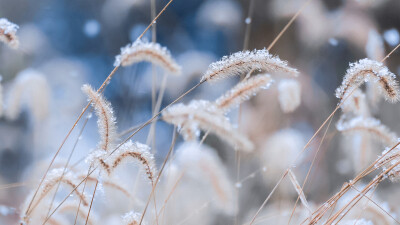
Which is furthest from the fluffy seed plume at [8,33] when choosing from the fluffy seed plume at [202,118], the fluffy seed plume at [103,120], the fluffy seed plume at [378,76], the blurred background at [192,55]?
the blurred background at [192,55]

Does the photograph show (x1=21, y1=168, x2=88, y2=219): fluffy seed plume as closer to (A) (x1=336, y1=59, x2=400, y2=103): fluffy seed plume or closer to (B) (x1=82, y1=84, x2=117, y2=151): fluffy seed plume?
(B) (x1=82, y1=84, x2=117, y2=151): fluffy seed plume

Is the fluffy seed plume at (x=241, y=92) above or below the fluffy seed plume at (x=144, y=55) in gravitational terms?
below

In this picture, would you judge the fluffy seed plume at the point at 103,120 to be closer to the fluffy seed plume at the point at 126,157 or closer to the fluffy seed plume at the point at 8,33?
the fluffy seed plume at the point at 126,157

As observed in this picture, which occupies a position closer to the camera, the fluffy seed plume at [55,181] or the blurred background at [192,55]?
the fluffy seed plume at [55,181]

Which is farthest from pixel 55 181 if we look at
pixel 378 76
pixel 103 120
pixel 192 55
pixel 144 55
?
pixel 192 55

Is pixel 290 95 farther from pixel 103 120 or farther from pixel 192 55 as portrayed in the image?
pixel 192 55

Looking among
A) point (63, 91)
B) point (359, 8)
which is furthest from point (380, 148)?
point (63, 91)

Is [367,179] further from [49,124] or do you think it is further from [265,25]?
[49,124]

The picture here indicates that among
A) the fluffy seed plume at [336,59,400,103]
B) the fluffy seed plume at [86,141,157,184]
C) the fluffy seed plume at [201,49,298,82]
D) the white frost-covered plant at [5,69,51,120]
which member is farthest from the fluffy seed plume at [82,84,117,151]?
the white frost-covered plant at [5,69,51,120]
